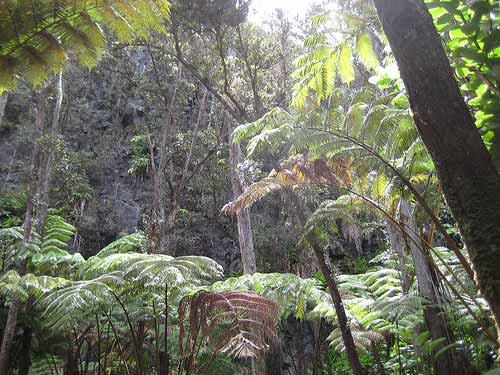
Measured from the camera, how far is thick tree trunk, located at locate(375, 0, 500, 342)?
1166 mm

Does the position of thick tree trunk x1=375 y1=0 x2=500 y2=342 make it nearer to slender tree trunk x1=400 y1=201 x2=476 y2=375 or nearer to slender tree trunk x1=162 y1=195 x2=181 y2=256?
slender tree trunk x1=400 y1=201 x2=476 y2=375

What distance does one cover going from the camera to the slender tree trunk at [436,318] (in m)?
3.37

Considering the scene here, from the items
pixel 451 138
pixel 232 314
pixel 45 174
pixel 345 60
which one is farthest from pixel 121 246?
pixel 451 138

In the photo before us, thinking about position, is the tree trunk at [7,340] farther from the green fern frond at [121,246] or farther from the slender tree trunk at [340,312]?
the slender tree trunk at [340,312]

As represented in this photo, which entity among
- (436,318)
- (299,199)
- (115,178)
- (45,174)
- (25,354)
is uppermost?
(115,178)

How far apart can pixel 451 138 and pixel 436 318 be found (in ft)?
10.1

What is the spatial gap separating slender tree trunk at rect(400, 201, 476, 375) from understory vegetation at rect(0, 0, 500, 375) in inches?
0.9

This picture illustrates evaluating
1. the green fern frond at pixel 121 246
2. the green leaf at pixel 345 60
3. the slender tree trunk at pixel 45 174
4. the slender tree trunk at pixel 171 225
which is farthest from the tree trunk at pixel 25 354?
the green leaf at pixel 345 60

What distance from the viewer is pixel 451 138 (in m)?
1.24

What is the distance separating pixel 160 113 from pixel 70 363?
9.36 meters

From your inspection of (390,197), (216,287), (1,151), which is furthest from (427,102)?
(1,151)

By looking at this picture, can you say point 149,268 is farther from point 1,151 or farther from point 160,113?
point 1,151

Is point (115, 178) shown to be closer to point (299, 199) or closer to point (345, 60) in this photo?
point (299, 199)

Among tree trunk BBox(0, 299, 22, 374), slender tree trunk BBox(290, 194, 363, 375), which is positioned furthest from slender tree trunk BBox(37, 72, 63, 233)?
slender tree trunk BBox(290, 194, 363, 375)
